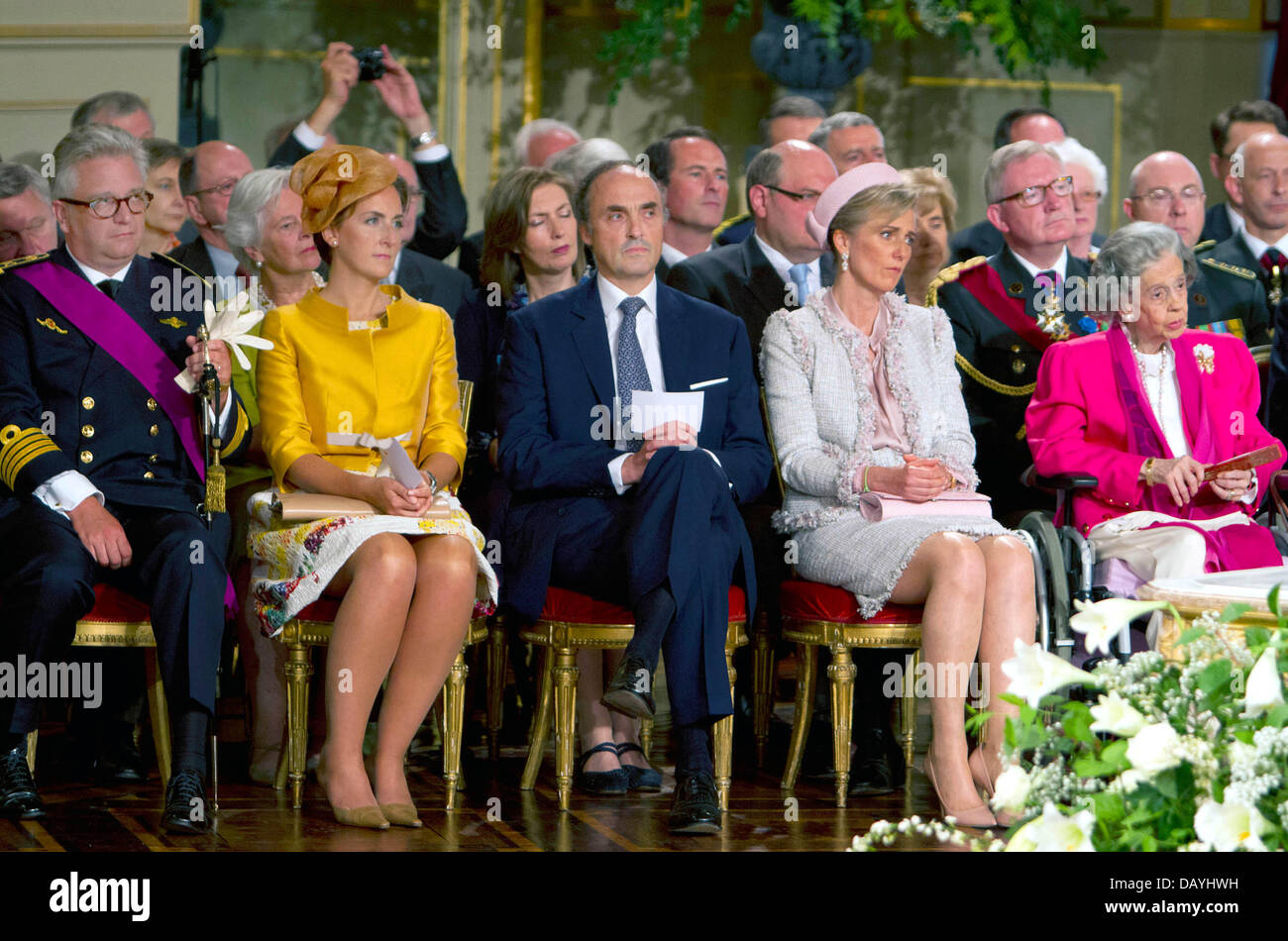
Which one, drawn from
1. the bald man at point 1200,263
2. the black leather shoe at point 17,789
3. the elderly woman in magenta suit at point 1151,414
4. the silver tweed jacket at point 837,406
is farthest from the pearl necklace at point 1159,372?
the black leather shoe at point 17,789

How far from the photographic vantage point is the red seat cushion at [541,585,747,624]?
3.71 meters

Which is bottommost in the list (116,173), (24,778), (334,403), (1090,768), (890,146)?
(24,778)

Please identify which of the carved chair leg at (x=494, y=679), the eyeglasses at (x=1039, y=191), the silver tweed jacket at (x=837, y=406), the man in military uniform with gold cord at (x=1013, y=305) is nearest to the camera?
the silver tweed jacket at (x=837, y=406)

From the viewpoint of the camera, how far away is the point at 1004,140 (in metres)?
5.94

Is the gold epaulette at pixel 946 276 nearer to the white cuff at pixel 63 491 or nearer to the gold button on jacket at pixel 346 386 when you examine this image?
the gold button on jacket at pixel 346 386

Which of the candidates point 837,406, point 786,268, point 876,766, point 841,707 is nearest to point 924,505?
point 837,406

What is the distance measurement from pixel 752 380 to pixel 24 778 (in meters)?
1.81

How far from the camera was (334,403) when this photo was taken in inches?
150

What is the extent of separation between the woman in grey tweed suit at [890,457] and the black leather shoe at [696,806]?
49 centimetres

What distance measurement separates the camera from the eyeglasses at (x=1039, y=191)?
4.80m

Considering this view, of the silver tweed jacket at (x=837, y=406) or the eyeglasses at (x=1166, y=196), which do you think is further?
the eyeglasses at (x=1166, y=196)
